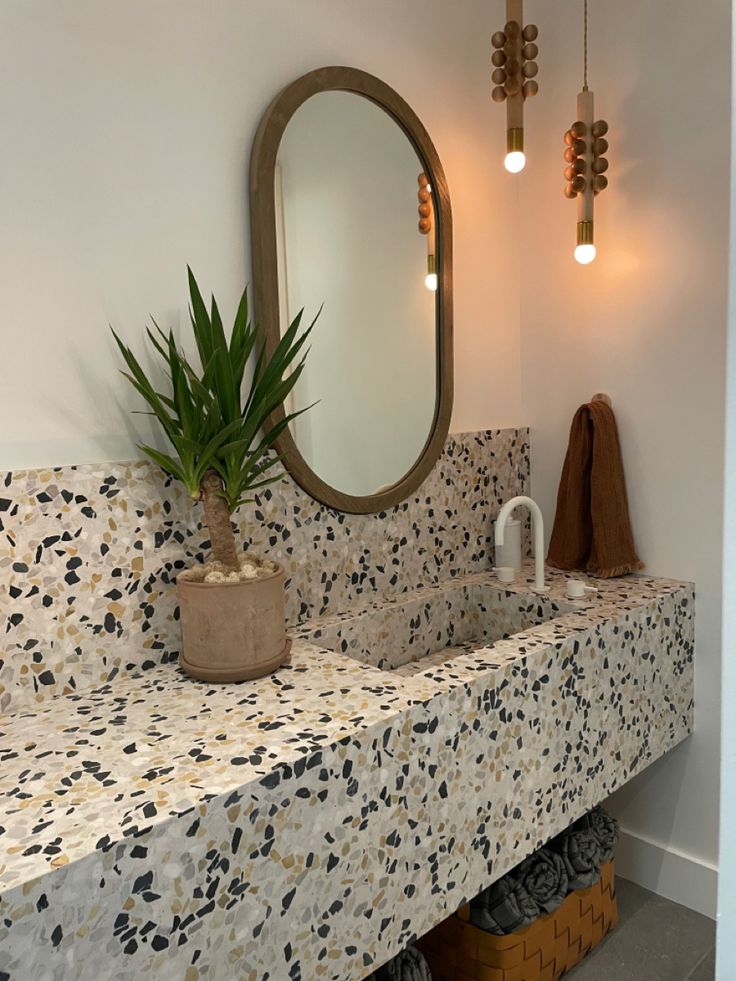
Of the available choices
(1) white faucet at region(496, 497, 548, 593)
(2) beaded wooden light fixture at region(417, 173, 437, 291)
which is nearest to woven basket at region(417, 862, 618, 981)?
(1) white faucet at region(496, 497, 548, 593)

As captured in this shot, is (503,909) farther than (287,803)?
Yes

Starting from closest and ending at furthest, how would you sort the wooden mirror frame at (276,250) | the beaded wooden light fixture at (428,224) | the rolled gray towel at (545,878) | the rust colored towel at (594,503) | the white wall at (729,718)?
the white wall at (729,718) → the wooden mirror frame at (276,250) → the rolled gray towel at (545,878) → the beaded wooden light fixture at (428,224) → the rust colored towel at (594,503)

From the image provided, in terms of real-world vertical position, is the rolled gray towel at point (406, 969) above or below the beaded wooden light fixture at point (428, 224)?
below

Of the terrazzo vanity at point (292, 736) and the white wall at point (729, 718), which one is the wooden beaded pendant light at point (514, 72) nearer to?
the terrazzo vanity at point (292, 736)

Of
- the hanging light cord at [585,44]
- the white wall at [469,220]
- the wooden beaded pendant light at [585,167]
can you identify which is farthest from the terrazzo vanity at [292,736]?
the hanging light cord at [585,44]

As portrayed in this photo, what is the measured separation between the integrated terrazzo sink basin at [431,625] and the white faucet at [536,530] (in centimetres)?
6

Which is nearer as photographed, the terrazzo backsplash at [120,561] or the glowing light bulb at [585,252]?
the terrazzo backsplash at [120,561]

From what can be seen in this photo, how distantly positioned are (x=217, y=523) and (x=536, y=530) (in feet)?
3.07

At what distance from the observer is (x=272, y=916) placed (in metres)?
1.12

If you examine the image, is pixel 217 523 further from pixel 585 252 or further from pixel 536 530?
pixel 585 252

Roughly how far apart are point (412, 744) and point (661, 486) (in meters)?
1.18

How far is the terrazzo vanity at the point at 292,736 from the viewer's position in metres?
0.99

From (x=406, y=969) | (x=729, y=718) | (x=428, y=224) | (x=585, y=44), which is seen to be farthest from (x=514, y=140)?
(x=406, y=969)

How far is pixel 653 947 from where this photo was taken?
2004mm
